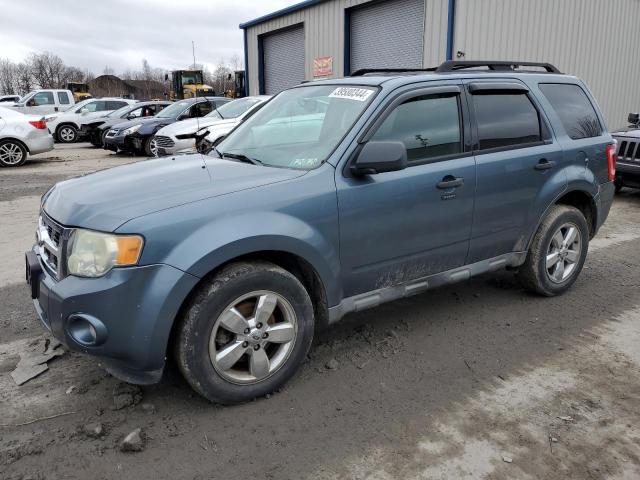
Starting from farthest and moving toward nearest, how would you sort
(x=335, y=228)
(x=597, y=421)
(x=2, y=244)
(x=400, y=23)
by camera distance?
(x=400, y=23) → (x=2, y=244) → (x=335, y=228) → (x=597, y=421)

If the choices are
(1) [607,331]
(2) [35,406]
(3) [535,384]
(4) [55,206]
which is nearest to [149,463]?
(2) [35,406]

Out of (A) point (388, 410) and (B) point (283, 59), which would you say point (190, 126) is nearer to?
(B) point (283, 59)

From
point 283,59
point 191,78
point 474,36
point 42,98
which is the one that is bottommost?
point 42,98

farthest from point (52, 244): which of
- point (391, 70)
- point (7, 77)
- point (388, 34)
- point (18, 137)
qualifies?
point (7, 77)

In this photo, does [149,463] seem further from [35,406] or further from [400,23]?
[400,23]

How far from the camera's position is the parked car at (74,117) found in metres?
20.7

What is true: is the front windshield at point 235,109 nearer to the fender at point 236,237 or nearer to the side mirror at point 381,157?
the side mirror at point 381,157

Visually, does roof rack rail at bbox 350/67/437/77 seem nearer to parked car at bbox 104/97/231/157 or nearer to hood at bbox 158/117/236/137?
hood at bbox 158/117/236/137

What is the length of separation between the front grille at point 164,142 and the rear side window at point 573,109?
359 inches

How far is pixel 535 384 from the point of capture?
10.6 feet

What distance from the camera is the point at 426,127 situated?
3.60 metres

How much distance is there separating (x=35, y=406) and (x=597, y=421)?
121 inches

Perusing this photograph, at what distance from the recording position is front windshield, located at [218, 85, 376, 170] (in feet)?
11.0

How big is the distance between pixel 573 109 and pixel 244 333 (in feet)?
11.4
